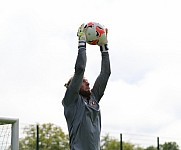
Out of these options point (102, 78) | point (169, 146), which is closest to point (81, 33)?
point (102, 78)

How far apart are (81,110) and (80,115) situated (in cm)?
6

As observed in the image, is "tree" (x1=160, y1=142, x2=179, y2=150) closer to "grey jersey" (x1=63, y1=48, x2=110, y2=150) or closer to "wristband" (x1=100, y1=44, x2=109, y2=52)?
"wristband" (x1=100, y1=44, x2=109, y2=52)

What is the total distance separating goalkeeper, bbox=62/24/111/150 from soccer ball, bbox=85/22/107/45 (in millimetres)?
277

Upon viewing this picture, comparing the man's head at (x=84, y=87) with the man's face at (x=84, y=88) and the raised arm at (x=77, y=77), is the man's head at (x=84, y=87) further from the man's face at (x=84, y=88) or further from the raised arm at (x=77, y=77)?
the raised arm at (x=77, y=77)

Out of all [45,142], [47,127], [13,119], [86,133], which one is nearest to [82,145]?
[86,133]

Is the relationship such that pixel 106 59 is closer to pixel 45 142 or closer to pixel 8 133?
pixel 8 133

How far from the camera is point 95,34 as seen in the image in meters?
6.22

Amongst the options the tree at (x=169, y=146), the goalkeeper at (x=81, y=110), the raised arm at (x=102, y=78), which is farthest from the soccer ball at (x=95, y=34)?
the tree at (x=169, y=146)

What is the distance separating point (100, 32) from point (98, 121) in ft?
3.45

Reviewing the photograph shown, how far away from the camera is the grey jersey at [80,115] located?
5598 millimetres

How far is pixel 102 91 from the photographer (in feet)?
20.0

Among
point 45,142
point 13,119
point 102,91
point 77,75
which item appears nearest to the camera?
point 77,75

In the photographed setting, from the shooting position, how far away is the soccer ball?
245 inches

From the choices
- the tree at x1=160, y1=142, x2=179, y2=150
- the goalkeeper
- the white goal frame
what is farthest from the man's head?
the tree at x1=160, y1=142, x2=179, y2=150
